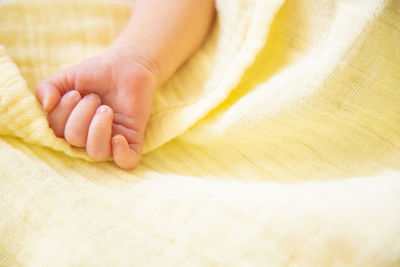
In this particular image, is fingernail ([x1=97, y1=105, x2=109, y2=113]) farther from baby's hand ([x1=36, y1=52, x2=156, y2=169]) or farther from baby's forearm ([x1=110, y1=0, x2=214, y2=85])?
baby's forearm ([x1=110, y1=0, x2=214, y2=85])

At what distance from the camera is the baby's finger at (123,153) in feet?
1.77

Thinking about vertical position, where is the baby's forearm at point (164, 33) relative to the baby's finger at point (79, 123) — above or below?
above

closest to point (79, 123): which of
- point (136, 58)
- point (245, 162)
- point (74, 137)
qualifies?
point (74, 137)

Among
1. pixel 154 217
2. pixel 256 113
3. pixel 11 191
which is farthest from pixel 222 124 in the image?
pixel 11 191

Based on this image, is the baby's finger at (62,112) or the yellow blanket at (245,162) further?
the baby's finger at (62,112)

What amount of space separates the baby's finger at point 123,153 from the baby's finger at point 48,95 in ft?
0.36

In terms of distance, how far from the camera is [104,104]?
59 cm

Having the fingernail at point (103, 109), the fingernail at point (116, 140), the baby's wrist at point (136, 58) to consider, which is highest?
the baby's wrist at point (136, 58)

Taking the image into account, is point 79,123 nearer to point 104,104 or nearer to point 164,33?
point 104,104

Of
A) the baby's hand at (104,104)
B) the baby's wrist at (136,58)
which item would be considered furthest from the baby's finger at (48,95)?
the baby's wrist at (136,58)

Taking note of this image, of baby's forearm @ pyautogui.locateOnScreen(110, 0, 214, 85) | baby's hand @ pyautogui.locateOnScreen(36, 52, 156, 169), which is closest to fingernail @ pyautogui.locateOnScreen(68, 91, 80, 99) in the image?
baby's hand @ pyautogui.locateOnScreen(36, 52, 156, 169)

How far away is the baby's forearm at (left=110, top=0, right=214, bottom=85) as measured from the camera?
64cm

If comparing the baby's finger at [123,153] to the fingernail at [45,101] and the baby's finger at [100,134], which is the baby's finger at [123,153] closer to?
the baby's finger at [100,134]

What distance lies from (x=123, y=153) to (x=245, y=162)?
0.63 feet
